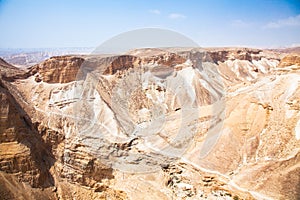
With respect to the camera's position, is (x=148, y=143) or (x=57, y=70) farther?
(x=57, y=70)

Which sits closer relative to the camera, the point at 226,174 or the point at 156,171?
the point at 226,174

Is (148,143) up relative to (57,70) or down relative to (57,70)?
down

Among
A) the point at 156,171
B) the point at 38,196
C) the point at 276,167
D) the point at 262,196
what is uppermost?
the point at 276,167

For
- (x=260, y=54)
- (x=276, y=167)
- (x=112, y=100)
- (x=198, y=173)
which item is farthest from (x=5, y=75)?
(x=260, y=54)

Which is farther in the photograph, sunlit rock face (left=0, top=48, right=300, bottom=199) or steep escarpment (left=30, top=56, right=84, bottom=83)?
steep escarpment (left=30, top=56, right=84, bottom=83)

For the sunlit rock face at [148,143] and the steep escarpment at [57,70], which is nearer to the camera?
the sunlit rock face at [148,143]

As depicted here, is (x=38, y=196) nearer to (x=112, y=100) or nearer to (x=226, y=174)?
(x=226, y=174)

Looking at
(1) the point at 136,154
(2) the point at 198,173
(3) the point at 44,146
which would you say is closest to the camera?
(2) the point at 198,173

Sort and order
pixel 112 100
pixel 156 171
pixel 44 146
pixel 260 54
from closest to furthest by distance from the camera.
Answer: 1. pixel 156 171
2. pixel 44 146
3. pixel 112 100
4. pixel 260 54
